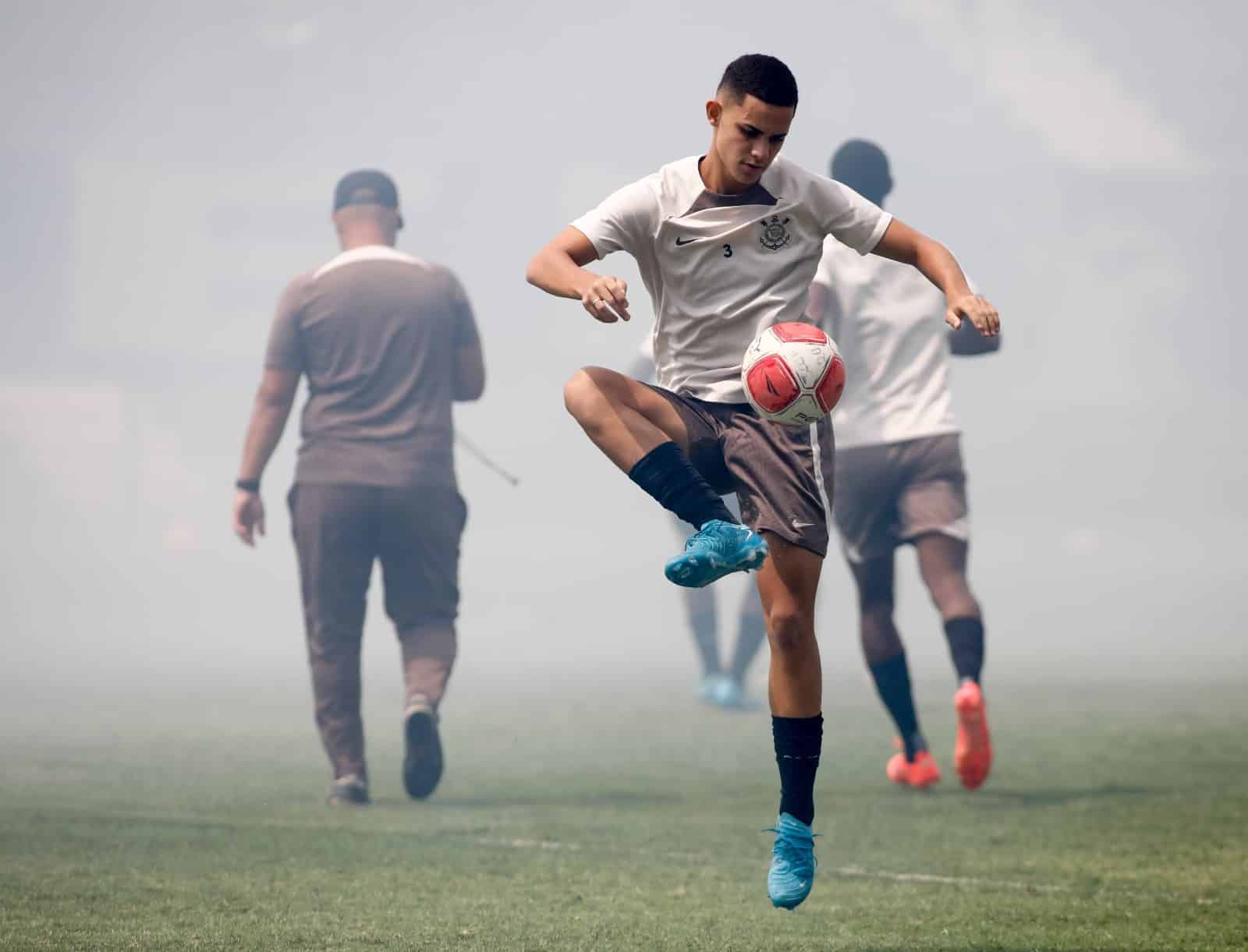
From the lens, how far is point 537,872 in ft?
16.4

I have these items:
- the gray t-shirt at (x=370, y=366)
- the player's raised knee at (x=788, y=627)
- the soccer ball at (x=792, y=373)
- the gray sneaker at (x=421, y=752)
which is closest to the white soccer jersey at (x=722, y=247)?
the soccer ball at (x=792, y=373)

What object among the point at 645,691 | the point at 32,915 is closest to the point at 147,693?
the point at 645,691

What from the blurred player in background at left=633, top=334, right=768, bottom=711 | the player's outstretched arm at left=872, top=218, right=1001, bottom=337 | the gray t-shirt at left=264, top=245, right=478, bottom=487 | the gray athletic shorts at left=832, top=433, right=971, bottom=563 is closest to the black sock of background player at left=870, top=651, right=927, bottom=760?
the gray athletic shorts at left=832, top=433, right=971, bottom=563

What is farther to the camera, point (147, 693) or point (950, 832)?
point (147, 693)

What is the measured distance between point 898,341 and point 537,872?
3.15 meters

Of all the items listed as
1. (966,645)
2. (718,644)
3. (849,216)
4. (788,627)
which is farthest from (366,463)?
(718,644)

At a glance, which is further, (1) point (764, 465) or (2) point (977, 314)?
(1) point (764, 465)

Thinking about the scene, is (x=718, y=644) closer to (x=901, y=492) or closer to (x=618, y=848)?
(x=901, y=492)

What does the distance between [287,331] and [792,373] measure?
13.1 feet

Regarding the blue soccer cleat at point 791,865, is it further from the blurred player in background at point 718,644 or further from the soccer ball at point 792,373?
the blurred player in background at point 718,644

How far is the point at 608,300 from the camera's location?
11.9 ft

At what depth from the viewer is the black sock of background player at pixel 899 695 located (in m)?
6.98

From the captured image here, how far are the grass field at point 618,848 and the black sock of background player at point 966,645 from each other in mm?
556

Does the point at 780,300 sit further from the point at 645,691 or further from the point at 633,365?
the point at 645,691
